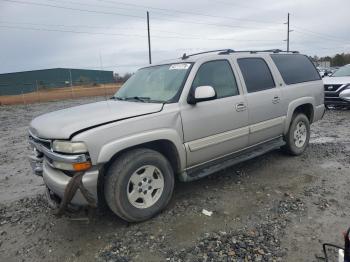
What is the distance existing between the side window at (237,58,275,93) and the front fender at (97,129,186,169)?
1578mm

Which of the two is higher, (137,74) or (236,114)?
(137,74)

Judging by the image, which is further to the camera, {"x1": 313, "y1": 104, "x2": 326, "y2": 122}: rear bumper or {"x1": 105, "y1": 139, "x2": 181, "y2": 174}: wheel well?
{"x1": 313, "y1": 104, "x2": 326, "y2": 122}: rear bumper

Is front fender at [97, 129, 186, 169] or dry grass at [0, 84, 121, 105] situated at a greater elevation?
front fender at [97, 129, 186, 169]

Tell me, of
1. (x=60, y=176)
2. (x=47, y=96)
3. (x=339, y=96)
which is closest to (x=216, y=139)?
(x=60, y=176)

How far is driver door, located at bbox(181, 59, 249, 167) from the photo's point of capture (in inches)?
158

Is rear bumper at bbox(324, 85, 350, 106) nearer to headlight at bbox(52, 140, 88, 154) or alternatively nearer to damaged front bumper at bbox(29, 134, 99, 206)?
damaged front bumper at bbox(29, 134, 99, 206)

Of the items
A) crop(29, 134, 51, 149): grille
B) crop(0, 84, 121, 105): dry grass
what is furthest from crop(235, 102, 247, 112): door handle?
crop(0, 84, 121, 105): dry grass

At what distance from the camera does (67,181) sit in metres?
3.24

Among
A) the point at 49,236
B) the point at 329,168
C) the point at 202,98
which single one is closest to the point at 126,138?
the point at 202,98

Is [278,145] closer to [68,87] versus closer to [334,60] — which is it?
[68,87]

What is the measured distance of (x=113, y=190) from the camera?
337 centimetres

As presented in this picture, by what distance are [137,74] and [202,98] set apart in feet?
5.35

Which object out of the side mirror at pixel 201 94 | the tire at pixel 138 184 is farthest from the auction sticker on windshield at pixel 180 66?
the tire at pixel 138 184

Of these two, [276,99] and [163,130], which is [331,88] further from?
[163,130]
